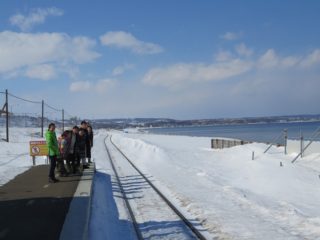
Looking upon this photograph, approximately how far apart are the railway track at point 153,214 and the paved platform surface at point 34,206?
1597 mm

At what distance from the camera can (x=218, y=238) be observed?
868cm

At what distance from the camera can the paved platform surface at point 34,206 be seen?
7.91 meters

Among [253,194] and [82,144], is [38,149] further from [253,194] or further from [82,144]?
[253,194]

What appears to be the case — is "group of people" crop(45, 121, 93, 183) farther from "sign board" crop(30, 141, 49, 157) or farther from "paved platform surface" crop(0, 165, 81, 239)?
"sign board" crop(30, 141, 49, 157)

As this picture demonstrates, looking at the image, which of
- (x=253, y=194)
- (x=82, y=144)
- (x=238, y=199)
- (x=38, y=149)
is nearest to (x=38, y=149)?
(x=38, y=149)

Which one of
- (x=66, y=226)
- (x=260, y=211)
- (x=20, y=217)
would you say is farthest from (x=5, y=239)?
(x=260, y=211)

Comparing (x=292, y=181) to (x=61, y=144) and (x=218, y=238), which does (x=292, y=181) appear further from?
(x=218, y=238)

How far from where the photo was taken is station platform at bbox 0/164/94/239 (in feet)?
25.7

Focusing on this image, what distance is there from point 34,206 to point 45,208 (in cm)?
39

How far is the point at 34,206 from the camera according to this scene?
10.2 m

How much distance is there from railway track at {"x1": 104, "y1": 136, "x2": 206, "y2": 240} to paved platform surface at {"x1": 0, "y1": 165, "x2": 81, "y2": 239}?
1597mm

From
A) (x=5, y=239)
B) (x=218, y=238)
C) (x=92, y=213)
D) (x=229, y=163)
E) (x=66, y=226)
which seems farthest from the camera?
(x=229, y=163)

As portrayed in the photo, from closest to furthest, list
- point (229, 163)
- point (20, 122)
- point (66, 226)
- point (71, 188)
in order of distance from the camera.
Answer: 1. point (66, 226)
2. point (71, 188)
3. point (229, 163)
4. point (20, 122)

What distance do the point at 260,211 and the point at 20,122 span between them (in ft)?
443
